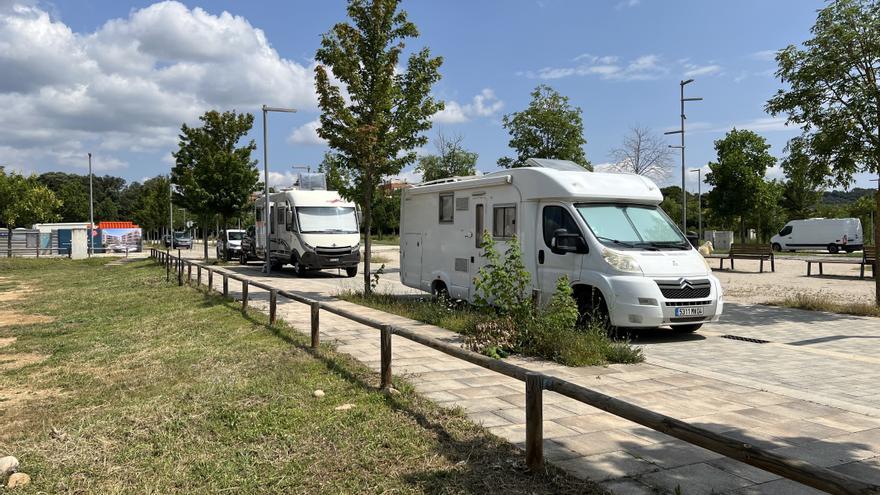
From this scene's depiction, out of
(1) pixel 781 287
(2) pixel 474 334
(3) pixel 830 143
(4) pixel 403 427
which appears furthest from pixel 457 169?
(4) pixel 403 427

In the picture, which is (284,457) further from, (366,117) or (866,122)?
(866,122)

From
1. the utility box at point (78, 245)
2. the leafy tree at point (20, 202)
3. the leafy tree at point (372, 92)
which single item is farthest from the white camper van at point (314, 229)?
the leafy tree at point (20, 202)

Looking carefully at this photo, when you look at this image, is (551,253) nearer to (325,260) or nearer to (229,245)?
(325,260)

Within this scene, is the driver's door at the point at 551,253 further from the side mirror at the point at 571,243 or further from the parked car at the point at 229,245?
the parked car at the point at 229,245

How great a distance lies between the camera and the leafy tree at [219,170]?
103 ft

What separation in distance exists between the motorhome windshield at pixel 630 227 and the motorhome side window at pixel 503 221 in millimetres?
1259

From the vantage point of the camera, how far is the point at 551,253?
32.4 feet

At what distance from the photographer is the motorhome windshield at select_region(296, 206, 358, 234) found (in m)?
21.8

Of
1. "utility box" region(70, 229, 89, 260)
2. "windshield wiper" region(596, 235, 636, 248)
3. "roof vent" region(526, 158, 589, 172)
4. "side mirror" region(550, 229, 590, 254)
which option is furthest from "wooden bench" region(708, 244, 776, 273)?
"utility box" region(70, 229, 89, 260)

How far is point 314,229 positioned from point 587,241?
554 inches

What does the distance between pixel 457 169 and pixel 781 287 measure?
794 inches

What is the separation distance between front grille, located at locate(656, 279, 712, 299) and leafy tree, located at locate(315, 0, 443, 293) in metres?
6.87

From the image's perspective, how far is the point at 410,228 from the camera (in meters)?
13.7

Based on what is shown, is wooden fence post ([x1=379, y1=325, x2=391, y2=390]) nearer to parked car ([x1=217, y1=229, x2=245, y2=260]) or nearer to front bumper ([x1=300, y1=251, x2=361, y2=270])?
front bumper ([x1=300, y1=251, x2=361, y2=270])
